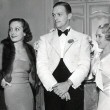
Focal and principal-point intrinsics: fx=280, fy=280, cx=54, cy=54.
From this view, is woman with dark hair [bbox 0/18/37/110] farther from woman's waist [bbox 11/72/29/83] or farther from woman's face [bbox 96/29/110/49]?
woman's face [bbox 96/29/110/49]

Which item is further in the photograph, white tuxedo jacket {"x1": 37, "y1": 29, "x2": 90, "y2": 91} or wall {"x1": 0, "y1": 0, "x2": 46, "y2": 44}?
wall {"x1": 0, "y1": 0, "x2": 46, "y2": 44}

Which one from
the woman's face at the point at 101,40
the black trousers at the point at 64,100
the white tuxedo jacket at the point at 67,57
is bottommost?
the black trousers at the point at 64,100

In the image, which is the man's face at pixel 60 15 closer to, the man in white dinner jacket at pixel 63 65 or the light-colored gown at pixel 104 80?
the man in white dinner jacket at pixel 63 65

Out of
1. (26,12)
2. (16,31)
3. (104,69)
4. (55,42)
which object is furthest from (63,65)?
(26,12)

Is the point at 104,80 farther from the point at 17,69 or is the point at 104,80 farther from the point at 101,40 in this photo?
the point at 17,69

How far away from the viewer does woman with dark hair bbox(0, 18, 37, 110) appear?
9.94 ft

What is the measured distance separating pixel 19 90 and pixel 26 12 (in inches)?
194

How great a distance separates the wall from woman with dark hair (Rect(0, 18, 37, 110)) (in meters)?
4.44

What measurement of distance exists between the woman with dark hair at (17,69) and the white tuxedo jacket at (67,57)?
288 mm

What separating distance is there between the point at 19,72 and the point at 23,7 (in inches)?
193

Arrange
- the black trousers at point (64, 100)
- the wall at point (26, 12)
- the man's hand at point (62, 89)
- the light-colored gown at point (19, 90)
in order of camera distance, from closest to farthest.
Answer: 1. the man's hand at point (62, 89)
2. the black trousers at point (64, 100)
3. the light-colored gown at point (19, 90)
4. the wall at point (26, 12)

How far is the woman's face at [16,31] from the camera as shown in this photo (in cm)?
308

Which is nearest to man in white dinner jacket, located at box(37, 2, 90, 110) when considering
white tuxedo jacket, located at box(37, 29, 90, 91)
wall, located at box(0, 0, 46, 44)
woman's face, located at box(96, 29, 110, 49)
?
white tuxedo jacket, located at box(37, 29, 90, 91)

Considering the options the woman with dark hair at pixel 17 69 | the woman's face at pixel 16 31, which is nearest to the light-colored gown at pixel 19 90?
the woman with dark hair at pixel 17 69
